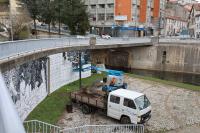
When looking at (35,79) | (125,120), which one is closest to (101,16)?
(35,79)

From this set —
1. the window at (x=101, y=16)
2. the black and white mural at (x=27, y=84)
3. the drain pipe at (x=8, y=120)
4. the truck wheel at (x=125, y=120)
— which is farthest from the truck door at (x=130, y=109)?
the window at (x=101, y=16)

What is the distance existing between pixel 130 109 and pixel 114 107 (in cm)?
131

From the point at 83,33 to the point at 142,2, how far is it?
1144 inches

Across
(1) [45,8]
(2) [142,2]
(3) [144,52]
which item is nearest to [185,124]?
(3) [144,52]

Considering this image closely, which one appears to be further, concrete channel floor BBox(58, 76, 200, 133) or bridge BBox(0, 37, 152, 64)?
concrete channel floor BBox(58, 76, 200, 133)

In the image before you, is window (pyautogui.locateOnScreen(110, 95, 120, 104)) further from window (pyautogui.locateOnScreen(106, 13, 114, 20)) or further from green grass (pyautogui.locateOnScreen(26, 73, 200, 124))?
window (pyautogui.locateOnScreen(106, 13, 114, 20))

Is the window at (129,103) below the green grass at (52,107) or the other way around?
the other way around

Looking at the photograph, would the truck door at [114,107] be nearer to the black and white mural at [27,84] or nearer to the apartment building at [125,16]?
the black and white mural at [27,84]

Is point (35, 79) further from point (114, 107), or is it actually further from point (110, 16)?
point (110, 16)

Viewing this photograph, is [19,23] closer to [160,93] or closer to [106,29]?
[160,93]

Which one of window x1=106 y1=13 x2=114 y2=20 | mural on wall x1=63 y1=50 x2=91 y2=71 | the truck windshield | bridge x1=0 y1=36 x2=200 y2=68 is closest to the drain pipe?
bridge x1=0 y1=36 x2=200 y2=68

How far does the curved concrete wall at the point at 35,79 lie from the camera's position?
14.4 metres

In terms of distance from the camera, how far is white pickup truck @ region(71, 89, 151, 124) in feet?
51.4

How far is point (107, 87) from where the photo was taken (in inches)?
835
